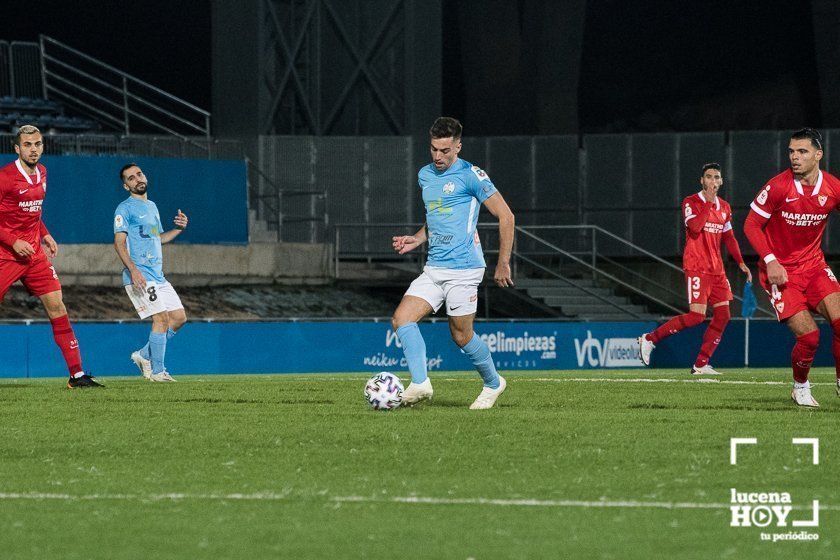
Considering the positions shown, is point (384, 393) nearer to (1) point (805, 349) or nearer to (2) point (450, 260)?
(2) point (450, 260)

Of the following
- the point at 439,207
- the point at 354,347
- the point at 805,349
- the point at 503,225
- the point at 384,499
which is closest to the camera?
the point at 384,499

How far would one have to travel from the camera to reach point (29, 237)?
46.4 feet

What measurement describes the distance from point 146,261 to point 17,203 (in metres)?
3.33

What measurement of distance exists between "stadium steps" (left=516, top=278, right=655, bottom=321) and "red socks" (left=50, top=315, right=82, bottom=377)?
15888 mm

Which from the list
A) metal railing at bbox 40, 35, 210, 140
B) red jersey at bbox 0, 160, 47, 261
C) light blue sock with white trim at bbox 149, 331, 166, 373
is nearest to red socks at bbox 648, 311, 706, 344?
light blue sock with white trim at bbox 149, 331, 166, 373

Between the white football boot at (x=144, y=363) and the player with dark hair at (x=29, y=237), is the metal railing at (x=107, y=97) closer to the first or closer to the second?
the white football boot at (x=144, y=363)

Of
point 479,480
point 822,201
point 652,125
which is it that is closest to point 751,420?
point 822,201

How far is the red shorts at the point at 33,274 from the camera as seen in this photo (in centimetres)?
1390

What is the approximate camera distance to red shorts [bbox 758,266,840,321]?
38.3ft

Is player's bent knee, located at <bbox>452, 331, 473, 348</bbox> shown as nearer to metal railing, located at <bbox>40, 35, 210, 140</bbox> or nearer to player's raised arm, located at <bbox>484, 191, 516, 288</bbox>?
player's raised arm, located at <bbox>484, 191, 516, 288</bbox>

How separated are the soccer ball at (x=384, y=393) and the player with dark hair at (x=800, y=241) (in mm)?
3064

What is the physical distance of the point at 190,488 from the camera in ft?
24.2

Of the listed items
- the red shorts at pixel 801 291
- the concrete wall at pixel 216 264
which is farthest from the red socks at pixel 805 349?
the concrete wall at pixel 216 264

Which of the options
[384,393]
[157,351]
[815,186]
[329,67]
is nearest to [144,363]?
[157,351]
